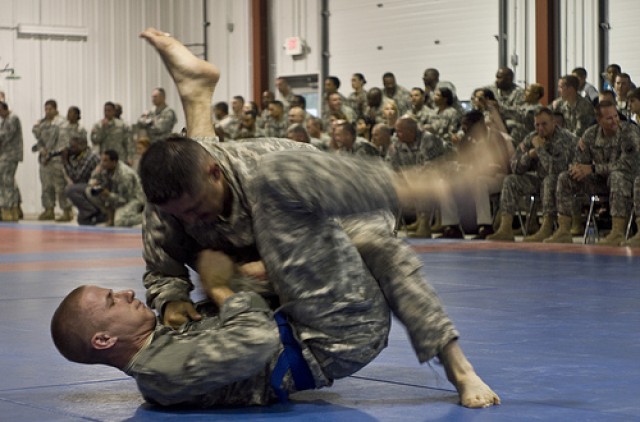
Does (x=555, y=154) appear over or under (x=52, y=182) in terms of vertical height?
over

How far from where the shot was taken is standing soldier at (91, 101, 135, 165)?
19.6m

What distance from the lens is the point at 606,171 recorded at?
35.3 ft

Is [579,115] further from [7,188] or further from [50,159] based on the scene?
[7,188]

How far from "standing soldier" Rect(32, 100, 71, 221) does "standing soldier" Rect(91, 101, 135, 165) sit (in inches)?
23.3

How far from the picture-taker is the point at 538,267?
8.48 m

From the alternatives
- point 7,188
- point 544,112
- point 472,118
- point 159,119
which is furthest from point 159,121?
point 472,118

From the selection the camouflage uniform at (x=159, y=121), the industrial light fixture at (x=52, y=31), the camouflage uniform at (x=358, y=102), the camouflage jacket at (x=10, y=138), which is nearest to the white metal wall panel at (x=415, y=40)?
the camouflage uniform at (x=358, y=102)

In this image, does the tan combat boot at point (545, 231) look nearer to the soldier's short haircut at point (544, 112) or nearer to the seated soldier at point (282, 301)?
the soldier's short haircut at point (544, 112)

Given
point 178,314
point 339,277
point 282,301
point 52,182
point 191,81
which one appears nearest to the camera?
point 339,277

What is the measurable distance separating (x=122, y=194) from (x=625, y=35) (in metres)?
6.92

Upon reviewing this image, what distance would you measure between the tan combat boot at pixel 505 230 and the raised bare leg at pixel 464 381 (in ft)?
27.5

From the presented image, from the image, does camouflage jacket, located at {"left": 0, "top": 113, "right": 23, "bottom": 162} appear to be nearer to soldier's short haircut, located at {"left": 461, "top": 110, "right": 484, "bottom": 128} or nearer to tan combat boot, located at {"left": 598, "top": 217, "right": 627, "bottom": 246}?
tan combat boot, located at {"left": 598, "top": 217, "right": 627, "bottom": 246}

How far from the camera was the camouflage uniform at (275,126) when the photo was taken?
16025 millimetres

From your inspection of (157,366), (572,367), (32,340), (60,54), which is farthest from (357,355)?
(60,54)
